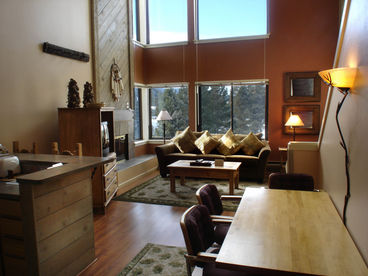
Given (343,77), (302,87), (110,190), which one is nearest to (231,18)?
(302,87)

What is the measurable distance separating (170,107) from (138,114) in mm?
833

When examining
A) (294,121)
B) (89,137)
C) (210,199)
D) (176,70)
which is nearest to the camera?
(210,199)

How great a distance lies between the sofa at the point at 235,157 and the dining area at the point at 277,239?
339cm

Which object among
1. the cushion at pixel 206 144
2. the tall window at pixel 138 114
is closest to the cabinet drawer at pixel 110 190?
the cushion at pixel 206 144

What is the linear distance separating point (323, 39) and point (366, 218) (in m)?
6.08

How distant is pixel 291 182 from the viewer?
3.15 m

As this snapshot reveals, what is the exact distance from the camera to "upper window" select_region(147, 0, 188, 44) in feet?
25.9

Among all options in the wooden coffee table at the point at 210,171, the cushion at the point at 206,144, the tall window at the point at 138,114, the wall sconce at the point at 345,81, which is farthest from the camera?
the tall window at the point at 138,114

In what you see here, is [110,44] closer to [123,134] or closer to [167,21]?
[123,134]

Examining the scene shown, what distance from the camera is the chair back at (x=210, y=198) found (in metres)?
2.55

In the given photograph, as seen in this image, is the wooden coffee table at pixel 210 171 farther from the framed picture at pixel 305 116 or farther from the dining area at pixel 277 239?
the dining area at pixel 277 239

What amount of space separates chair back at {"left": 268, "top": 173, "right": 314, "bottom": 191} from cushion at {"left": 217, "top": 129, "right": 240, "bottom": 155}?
339 centimetres

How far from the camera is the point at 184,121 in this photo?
803 cm

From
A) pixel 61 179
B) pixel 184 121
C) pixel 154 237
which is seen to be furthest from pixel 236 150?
pixel 61 179
